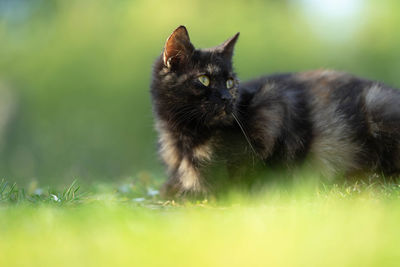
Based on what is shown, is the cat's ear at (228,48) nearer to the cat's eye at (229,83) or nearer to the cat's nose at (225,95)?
the cat's eye at (229,83)

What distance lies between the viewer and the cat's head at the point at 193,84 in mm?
4113

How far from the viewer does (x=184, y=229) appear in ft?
9.18

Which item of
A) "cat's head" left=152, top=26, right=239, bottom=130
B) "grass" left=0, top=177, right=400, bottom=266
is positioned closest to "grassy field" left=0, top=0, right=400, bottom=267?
"grass" left=0, top=177, right=400, bottom=266

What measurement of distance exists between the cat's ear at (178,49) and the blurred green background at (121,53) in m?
5.43

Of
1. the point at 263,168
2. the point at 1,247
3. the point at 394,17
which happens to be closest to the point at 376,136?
the point at 263,168

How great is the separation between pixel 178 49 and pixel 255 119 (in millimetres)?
963

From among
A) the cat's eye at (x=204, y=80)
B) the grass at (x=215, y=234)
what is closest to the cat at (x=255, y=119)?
the cat's eye at (x=204, y=80)

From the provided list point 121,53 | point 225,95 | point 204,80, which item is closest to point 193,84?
point 204,80

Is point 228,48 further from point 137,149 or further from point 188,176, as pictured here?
point 137,149

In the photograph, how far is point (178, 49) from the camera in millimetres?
4230

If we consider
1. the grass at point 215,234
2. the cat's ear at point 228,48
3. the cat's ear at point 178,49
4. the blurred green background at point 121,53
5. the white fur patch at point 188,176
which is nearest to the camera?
the grass at point 215,234

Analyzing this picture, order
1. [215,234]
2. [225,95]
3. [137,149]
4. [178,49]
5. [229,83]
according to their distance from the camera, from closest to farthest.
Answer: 1. [215,234]
2. [225,95]
3. [178,49]
4. [229,83]
5. [137,149]

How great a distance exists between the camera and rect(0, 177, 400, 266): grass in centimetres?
228

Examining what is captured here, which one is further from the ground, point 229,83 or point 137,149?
point 229,83
